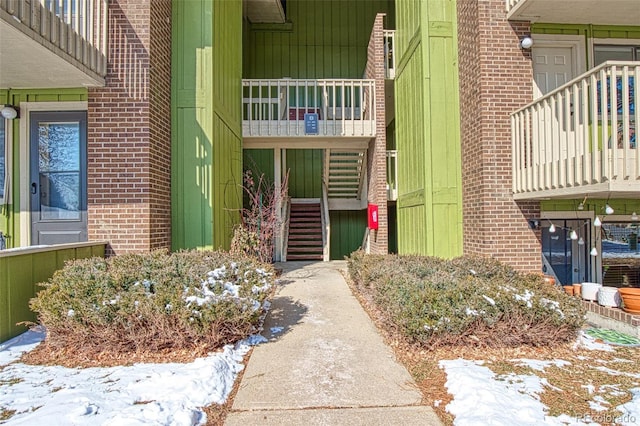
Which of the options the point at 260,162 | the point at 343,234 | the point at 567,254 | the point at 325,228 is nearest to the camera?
the point at 567,254

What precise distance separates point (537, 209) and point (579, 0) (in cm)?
296

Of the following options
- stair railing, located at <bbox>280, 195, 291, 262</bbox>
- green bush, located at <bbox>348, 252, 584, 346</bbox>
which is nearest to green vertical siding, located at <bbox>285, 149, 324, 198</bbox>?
stair railing, located at <bbox>280, 195, 291, 262</bbox>

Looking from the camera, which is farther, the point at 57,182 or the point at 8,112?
the point at 57,182

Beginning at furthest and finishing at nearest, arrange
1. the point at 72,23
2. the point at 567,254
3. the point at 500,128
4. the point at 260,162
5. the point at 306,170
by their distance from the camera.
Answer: the point at 306,170, the point at 260,162, the point at 567,254, the point at 500,128, the point at 72,23

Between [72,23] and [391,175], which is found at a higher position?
[72,23]

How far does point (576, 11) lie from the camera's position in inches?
218

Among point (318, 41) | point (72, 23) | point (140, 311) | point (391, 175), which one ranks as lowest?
point (140, 311)

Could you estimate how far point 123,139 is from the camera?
531 cm

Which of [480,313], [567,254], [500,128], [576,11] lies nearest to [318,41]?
[576,11]

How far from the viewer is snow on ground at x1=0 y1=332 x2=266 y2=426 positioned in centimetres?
243

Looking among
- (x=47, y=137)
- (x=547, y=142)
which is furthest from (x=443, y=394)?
(x=47, y=137)

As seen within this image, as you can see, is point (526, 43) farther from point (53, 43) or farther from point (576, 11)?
point (53, 43)

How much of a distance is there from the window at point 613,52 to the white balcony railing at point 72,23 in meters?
7.61

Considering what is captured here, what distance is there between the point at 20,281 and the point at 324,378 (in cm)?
346
